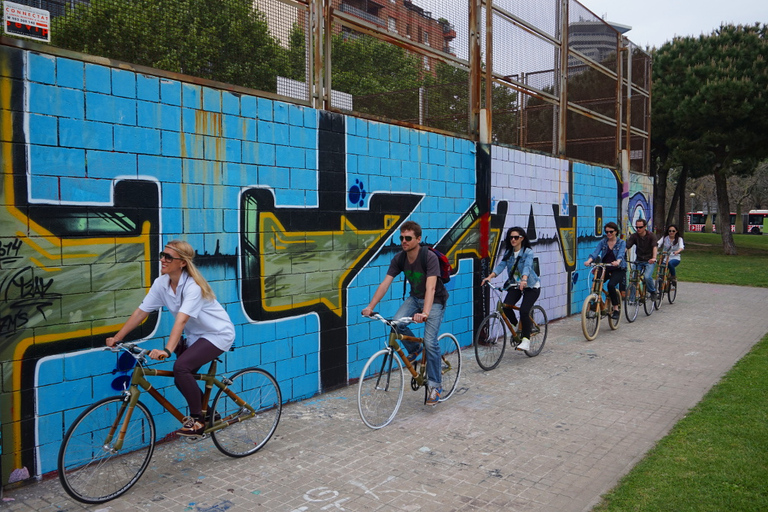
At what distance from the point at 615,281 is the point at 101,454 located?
8594mm

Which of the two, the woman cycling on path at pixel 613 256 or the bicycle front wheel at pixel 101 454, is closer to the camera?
the bicycle front wheel at pixel 101 454

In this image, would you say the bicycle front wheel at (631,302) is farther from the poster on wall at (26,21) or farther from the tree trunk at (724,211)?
the tree trunk at (724,211)

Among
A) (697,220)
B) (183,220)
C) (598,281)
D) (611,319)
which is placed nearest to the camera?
(183,220)

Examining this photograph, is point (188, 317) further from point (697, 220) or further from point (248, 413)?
point (697, 220)

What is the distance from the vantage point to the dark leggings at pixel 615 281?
1037 cm

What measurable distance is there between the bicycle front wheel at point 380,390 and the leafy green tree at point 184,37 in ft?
9.51

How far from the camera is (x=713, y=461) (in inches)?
184

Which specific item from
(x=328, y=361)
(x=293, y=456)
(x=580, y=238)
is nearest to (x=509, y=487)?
(x=293, y=456)

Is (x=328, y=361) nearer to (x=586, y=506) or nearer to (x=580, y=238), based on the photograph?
(x=586, y=506)

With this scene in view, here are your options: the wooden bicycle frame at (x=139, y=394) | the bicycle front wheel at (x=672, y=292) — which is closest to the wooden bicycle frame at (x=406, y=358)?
the wooden bicycle frame at (x=139, y=394)

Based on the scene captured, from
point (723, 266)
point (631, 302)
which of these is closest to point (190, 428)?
point (631, 302)

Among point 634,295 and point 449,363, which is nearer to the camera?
point 449,363

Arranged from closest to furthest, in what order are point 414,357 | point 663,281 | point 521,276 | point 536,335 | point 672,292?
point 414,357, point 521,276, point 536,335, point 663,281, point 672,292

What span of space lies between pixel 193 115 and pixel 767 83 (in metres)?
29.4
